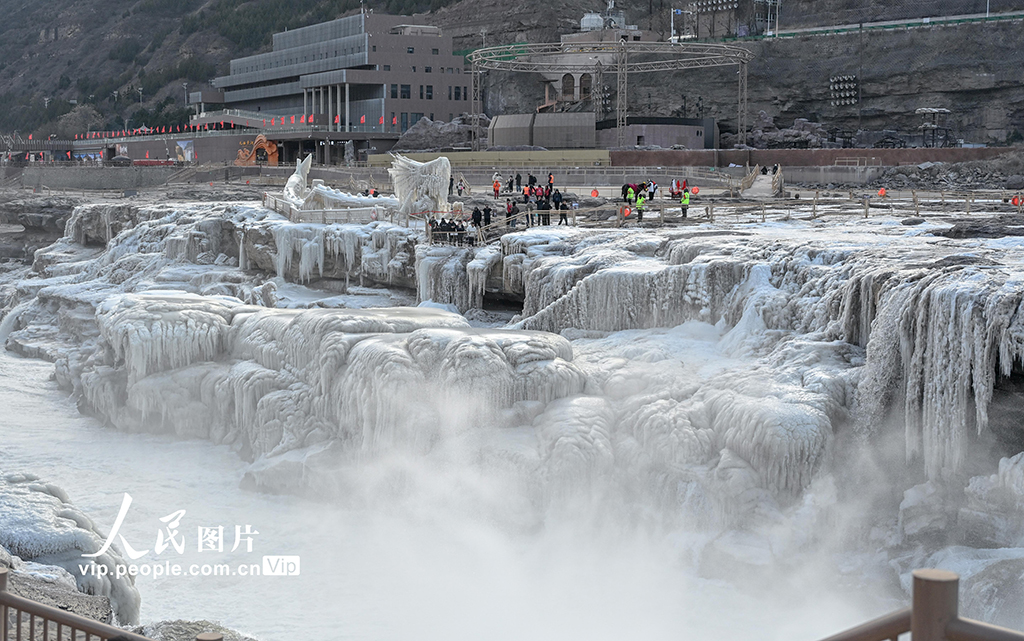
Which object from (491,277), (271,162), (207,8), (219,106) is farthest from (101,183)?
(207,8)

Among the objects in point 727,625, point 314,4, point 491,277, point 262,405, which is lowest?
point 727,625

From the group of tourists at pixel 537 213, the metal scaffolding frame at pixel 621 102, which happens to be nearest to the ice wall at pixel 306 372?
the group of tourists at pixel 537 213

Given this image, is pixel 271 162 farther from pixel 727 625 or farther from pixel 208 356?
pixel 727 625

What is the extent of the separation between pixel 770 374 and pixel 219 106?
105 m

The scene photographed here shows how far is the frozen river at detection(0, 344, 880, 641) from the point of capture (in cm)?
1520

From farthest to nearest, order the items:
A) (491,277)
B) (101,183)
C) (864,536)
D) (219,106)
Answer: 1. (219,106)
2. (101,183)
3. (491,277)
4. (864,536)

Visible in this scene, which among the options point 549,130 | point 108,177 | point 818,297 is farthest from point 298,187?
point 108,177

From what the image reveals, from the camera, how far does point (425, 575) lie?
1697cm

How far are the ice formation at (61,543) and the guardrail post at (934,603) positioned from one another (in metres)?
10.3

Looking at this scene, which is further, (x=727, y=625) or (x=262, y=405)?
(x=262, y=405)

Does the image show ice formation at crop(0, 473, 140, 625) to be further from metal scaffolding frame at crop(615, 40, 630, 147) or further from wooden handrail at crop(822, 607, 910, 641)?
metal scaffolding frame at crop(615, 40, 630, 147)

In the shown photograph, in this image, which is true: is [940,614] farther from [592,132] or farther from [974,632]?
[592,132]

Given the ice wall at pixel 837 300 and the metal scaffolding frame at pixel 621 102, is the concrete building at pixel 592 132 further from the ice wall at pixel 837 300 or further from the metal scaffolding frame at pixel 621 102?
the ice wall at pixel 837 300

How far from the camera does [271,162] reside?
8425 cm
